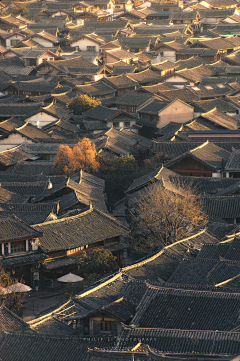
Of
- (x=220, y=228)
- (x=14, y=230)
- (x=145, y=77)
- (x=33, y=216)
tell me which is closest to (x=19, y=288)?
(x=14, y=230)

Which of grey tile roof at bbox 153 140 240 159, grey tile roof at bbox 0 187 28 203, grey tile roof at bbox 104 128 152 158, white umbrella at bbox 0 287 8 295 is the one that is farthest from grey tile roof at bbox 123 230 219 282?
grey tile roof at bbox 104 128 152 158

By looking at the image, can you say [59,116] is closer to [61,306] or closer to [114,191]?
[114,191]

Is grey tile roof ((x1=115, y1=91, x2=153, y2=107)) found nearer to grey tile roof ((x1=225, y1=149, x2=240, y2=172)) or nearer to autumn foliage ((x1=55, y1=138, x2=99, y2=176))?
autumn foliage ((x1=55, y1=138, x2=99, y2=176))

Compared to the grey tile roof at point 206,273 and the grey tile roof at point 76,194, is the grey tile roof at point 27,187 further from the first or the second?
the grey tile roof at point 206,273

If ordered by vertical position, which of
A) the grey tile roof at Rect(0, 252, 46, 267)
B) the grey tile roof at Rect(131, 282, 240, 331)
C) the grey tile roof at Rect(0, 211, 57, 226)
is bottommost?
the grey tile roof at Rect(0, 211, 57, 226)

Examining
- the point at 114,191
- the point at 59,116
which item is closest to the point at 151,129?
the point at 59,116

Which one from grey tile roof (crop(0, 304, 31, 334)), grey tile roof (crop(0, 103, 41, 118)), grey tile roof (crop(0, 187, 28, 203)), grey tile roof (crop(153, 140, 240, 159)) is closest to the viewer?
grey tile roof (crop(0, 304, 31, 334))
